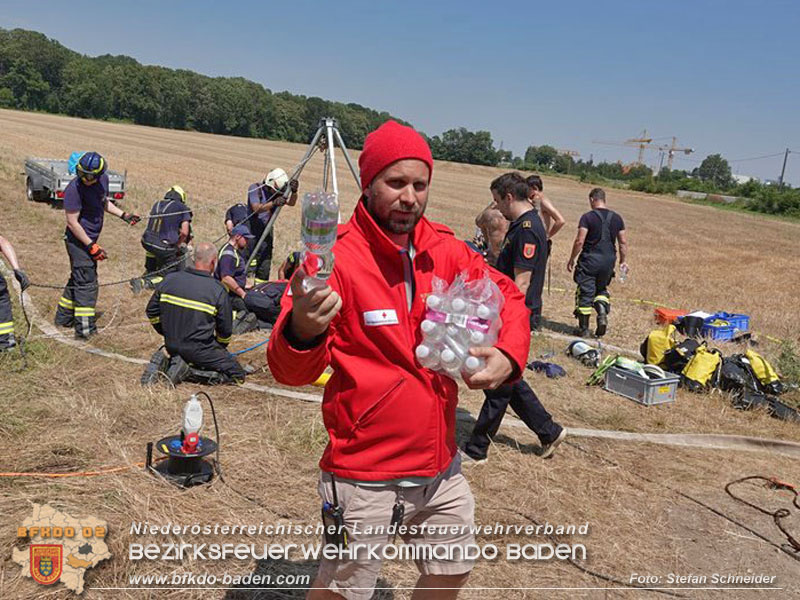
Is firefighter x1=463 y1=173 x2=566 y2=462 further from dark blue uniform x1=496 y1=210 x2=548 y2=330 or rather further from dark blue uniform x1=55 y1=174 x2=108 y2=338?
dark blue uniform x1=55 y1=174 x2=108 y2=338

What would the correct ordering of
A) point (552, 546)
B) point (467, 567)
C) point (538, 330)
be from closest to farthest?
1. point (467, 567)
2. point (552, 546)
3. point (538, 330)

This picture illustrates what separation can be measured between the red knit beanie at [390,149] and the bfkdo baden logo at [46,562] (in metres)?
2.42

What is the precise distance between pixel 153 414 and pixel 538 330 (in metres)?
5.76

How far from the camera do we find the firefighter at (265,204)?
28.6ft

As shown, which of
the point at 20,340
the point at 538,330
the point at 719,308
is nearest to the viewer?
the point at 20,340

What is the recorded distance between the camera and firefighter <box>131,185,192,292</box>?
30.2 ft

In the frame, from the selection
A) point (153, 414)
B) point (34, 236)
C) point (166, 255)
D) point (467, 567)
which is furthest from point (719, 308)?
point (34, 236)

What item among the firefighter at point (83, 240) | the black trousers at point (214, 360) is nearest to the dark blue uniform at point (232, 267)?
the firefighter at point (83, 240)

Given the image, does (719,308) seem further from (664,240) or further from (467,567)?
(664,240)

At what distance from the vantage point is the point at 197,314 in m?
5.87

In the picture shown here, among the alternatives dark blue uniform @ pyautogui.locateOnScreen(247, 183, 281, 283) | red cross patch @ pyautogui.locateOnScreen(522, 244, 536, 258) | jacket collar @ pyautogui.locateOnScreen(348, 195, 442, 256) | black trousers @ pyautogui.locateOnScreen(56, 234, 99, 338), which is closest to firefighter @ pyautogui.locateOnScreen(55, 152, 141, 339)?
black trousers @ pyautogui.locateOnScreen(56, 234, 99, 338)

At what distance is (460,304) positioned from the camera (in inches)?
86.0

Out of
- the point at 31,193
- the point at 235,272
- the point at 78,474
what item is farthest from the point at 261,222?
the point at 31,193

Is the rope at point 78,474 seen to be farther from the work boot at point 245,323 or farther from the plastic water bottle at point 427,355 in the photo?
the work boot at point 245,323
